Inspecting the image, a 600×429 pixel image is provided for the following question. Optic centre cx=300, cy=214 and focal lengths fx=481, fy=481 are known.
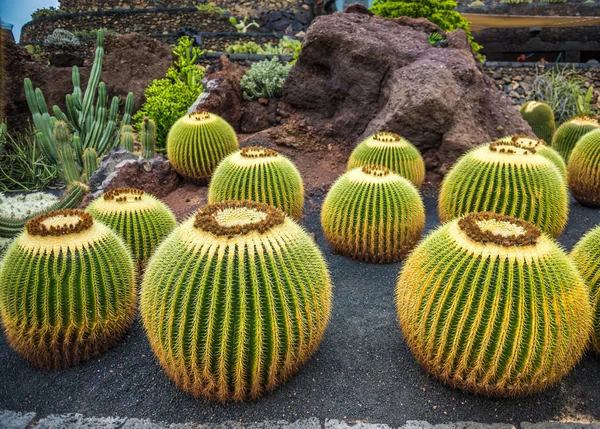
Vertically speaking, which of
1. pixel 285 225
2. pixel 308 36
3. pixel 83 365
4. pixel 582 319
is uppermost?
pixel 308 36

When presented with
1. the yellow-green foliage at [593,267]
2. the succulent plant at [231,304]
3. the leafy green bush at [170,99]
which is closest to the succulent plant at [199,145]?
the leafy green bush at [170,99]

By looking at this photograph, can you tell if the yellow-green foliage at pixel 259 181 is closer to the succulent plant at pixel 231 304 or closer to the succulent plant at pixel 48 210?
the succulent plant at pixel 48 210

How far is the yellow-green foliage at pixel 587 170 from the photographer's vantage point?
5.88 metres

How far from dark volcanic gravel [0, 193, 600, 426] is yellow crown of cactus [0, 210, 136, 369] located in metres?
0.17

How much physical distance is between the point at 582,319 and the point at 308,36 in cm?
672

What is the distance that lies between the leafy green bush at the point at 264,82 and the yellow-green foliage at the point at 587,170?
5.07 m

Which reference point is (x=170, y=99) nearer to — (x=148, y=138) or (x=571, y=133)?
(x=148, y=138)

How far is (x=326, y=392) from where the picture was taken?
9.53 feet

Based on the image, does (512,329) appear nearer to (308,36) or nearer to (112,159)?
(112,159)

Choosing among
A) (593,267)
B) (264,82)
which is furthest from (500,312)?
(264,82)

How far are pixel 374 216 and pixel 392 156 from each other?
175 cm

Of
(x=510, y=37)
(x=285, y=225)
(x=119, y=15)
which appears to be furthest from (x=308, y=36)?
(x=119, y=15)

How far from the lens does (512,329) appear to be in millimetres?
2549

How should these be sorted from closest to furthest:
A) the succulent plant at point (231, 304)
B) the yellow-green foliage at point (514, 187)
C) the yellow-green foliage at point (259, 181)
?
the succulent plant at point (231, 304), the yellow-green foliage at point (514, 187), the yellow-green foliage at point (259, 181)
